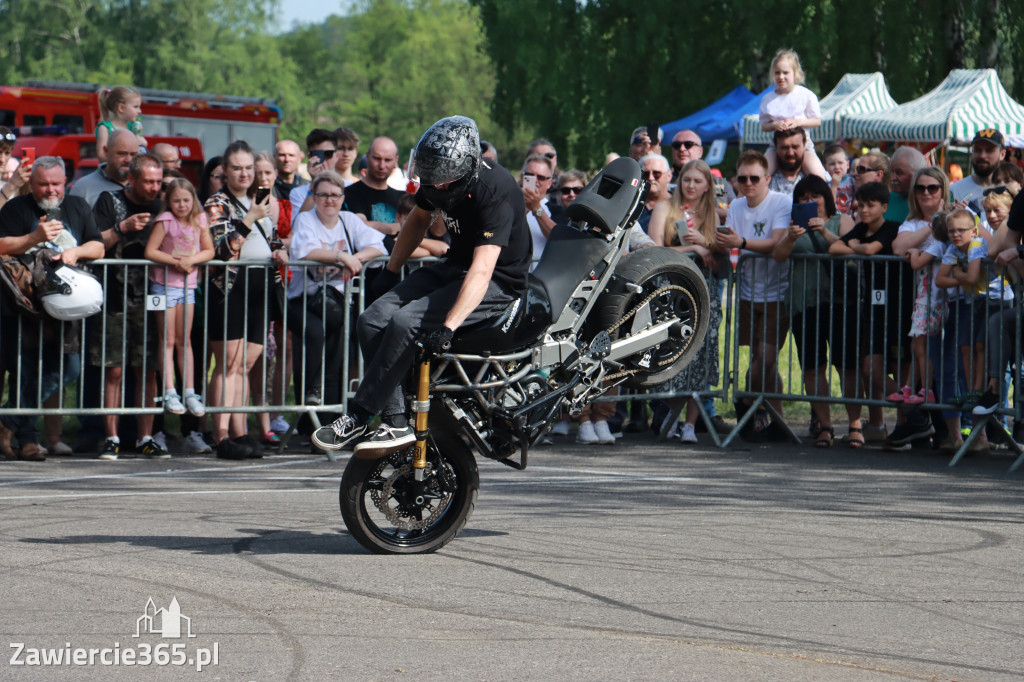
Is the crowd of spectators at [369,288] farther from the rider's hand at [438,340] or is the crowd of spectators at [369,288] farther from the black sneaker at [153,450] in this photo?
the rider's hand at [438,340]

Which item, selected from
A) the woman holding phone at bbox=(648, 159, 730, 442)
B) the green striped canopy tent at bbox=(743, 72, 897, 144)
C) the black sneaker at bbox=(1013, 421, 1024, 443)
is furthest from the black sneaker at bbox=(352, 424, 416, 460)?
the green striped canopy tent at bbox=(743, 72, 897, 144)

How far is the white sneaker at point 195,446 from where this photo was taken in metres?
11.1

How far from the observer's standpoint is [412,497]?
7137mm

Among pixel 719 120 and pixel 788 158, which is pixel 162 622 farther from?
pixel 719 120

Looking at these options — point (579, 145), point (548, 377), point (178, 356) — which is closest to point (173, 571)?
point (548, 377)

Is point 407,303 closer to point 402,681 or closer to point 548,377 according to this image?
point 548,377

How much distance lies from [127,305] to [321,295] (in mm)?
1394

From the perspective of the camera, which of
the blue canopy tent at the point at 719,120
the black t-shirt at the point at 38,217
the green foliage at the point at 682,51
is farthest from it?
the green foliage at the point at 682,51

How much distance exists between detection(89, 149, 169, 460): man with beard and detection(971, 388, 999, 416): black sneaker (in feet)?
18.9

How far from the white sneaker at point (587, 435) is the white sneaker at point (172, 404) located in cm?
299

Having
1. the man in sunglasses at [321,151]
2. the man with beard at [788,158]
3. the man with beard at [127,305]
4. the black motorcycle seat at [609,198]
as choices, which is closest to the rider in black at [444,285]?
the black motorcycle seat at [609,198]

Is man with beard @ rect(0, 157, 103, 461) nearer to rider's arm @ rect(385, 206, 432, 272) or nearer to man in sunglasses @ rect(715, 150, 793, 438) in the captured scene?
rider's arm @ rect(385, 206, 432, 272)

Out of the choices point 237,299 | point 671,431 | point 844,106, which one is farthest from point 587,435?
point 844,106

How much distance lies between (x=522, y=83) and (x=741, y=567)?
32902 mm
